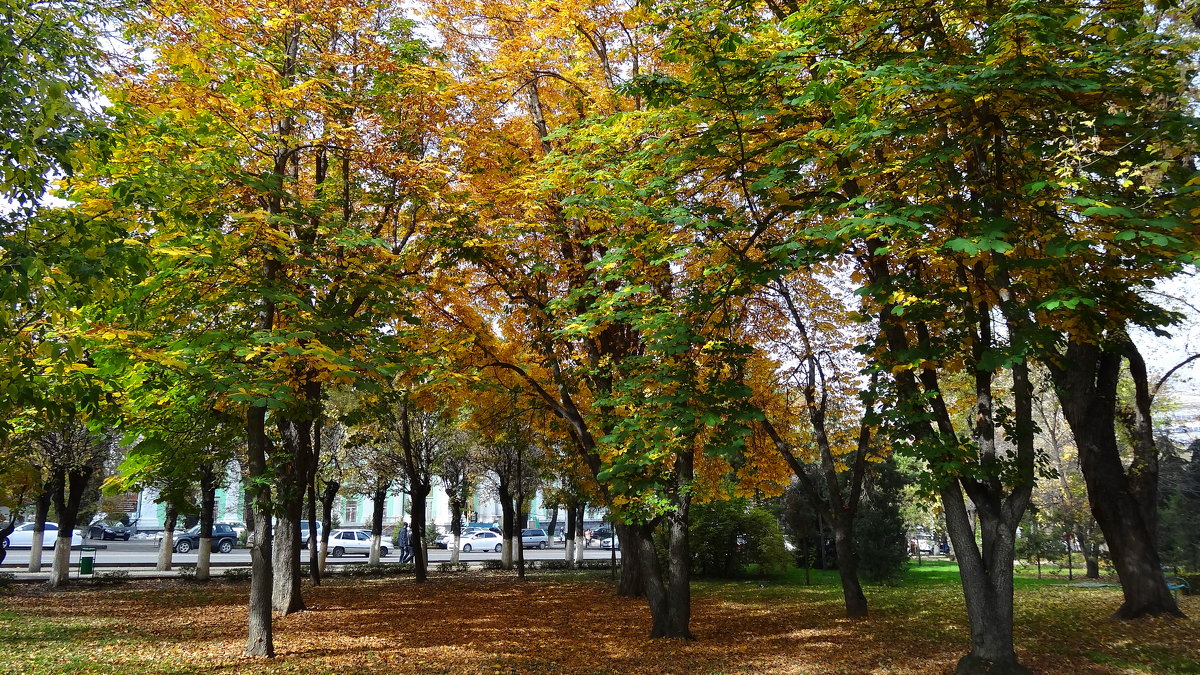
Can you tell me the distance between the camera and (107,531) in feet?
124

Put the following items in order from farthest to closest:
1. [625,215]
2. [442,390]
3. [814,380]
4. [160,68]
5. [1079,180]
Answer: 1. [814,380]
2. [442,390]
3. [160,68]
4. [625,215]
5. [1079,180]

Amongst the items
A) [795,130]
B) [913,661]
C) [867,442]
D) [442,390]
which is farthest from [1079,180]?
[442,390]

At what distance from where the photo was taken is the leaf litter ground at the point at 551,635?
8.41 metres

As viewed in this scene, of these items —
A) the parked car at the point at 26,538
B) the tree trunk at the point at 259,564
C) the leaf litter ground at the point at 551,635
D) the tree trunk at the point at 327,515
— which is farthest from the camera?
the parked car at the point at 26,538

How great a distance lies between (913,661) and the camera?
8578mm

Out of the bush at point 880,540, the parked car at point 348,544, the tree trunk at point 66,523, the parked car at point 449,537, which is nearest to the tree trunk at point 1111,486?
the bush at point 880,540

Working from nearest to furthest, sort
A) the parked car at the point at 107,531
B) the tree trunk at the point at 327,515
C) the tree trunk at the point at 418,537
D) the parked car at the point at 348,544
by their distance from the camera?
the tree trunk at the point at 418,537 → the tree trunk at the point at 327,515 → the parked car at the point at 348,544 → the parked car at the point at 107,531

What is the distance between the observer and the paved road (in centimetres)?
2598

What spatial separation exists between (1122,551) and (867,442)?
4007mm

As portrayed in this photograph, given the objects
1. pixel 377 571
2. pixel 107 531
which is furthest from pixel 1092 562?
pixel 107 531

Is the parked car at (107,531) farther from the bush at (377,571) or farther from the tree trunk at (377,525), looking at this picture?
the bush at (377,571)

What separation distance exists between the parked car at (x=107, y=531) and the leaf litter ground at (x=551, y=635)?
84.1ft

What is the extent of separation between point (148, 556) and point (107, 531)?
11278mm

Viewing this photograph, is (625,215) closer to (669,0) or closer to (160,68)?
(669,0)
